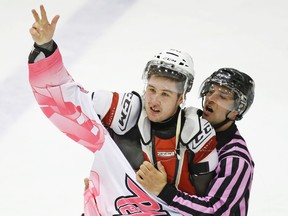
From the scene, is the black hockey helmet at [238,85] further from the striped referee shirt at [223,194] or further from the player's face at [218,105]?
the striped referee shirt at [223,194]

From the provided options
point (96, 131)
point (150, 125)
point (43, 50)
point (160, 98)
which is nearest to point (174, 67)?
point (160, 98)

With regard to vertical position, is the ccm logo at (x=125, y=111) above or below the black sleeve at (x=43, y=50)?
A: below

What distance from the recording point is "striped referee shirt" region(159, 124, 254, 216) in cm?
244

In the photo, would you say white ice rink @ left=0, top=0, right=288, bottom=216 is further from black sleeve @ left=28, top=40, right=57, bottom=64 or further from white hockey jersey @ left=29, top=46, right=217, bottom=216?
black sleeve @ left=28, top=40, right=57, bottom=64

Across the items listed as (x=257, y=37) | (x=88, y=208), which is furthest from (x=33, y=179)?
(x=257, y=37)

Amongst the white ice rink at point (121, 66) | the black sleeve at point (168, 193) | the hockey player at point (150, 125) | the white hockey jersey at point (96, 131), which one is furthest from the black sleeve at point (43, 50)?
the white ice rink at point (121, 66)

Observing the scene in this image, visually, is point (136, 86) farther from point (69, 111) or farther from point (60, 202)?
point (69, 111)

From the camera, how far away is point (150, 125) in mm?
2484

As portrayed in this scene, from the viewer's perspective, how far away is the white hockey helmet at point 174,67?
2.44 metres

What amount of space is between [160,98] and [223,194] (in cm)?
39

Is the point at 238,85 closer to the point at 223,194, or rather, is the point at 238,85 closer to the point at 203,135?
the point at 203,135

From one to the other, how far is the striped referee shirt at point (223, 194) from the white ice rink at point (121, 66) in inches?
30.6

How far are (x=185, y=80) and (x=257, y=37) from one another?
84.0 inches

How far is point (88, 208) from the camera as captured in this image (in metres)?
2.65
